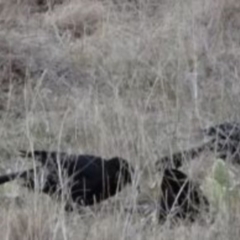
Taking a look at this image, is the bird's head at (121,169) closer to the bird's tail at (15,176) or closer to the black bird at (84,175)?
the black bird at (84,175)

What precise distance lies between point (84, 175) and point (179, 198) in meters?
0.40

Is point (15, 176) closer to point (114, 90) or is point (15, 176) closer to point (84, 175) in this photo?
point (84, 175)

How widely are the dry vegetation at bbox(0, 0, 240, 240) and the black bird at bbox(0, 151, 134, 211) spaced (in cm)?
6

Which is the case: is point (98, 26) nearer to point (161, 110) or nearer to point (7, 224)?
point (161, 110)

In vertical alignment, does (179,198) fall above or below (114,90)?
below

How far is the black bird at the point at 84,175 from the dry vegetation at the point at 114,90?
0.18ft

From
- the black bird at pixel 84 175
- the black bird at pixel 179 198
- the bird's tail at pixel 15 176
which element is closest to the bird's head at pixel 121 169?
the black bird at pixel 84 175

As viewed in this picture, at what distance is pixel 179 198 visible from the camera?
386 cm

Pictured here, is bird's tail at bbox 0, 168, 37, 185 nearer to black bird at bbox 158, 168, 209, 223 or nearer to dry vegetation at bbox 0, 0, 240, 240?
dry vegetation at bbox 0, 0, 240, 240

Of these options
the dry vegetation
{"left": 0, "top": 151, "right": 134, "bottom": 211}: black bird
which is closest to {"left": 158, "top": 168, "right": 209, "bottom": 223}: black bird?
the dry vegetation

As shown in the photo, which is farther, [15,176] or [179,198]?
[15,176]

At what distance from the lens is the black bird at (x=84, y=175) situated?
397 cm

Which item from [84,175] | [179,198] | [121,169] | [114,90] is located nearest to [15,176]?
[84,175]

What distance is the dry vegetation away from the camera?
12.1ft
